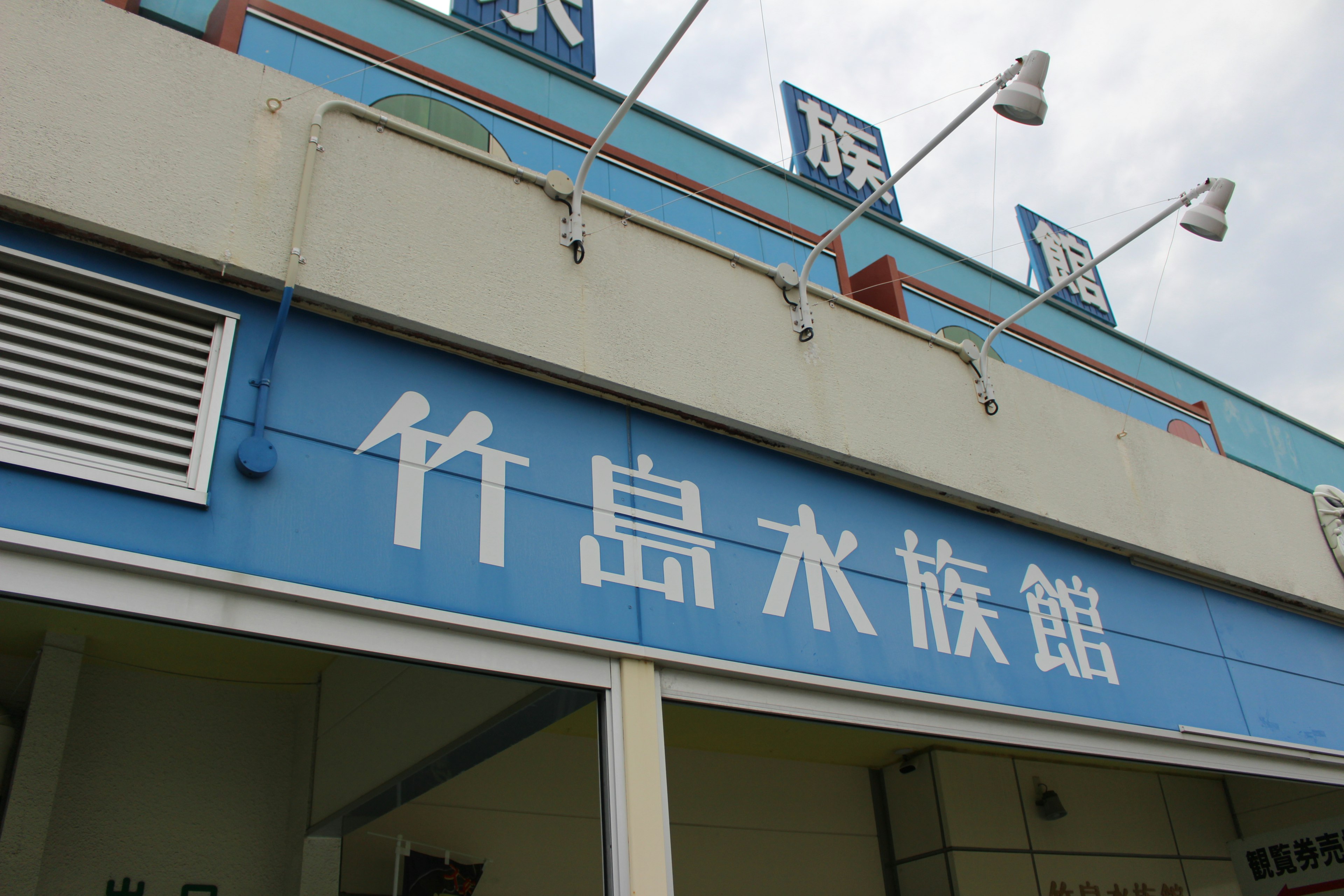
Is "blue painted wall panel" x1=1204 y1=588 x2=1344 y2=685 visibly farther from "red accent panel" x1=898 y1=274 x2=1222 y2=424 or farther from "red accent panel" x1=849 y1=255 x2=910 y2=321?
"red accent panel" x1=849 y1=255 x2=910 y2=321

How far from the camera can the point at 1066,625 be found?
20.7ft

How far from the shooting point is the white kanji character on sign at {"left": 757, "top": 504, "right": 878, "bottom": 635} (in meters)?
4.97

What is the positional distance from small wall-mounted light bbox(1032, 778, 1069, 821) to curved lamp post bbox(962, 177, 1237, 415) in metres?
3.43

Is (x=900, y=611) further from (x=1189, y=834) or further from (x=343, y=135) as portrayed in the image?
(x=1189, y=834)

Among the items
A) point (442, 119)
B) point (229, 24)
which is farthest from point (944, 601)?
point (229, 24)

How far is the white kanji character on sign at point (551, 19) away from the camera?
7.61 meters

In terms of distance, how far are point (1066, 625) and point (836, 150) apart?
5.30m

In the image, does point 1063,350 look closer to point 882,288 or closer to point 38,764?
point 882,288

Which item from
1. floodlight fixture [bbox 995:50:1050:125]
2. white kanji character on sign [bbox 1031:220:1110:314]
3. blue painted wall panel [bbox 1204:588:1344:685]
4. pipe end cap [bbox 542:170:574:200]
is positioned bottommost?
blue painted wall panel [bbox 1204:588:1344:685]

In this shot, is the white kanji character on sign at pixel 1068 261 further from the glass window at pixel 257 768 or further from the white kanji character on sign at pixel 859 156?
the glass window at pixel 257 768

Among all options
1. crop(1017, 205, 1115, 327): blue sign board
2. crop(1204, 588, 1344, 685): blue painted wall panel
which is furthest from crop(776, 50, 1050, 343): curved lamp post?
crop(1017, 205, 1115, 327): blue sign board

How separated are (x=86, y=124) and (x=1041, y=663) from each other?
18.3ft

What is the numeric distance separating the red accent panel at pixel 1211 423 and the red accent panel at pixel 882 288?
5.40m

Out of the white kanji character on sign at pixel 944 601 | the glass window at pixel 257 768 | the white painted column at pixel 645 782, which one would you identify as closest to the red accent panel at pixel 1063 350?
the white kanji character on sign at pixel 944 601
